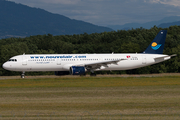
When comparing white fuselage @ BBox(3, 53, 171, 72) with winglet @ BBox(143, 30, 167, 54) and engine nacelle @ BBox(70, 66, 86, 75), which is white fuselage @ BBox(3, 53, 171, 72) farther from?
engine nacelle @ BBox(70, 66, 86, 75)

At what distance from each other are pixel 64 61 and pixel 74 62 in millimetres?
1555

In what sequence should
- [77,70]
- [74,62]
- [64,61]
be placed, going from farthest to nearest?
[74,62] → [64,61] → [77,70]

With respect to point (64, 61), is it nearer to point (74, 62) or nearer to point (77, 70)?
point (74, 62)

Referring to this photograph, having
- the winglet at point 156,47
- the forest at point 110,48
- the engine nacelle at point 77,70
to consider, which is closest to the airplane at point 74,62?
the engine nacelle at point 77,70

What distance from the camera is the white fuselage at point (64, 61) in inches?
1729

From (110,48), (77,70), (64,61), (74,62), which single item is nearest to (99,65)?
(77,70)

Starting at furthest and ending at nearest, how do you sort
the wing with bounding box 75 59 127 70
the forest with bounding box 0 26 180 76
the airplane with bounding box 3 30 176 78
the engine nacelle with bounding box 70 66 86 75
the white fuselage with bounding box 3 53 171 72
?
the forest with bounding box 0 26 180 76
the white fuselage with bounding box 3 53 171 72
the airplane with bounding box 3 30 176 78
the wing with bounding box 75 59 127 70
the engine nacelle with bounding box 70 66 86 75

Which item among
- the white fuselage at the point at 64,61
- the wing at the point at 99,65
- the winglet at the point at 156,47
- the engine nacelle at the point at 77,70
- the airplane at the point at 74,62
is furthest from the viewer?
the winglet at the point at 156,47

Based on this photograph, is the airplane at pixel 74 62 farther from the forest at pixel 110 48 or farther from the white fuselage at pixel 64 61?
the forest at pixel 110 48

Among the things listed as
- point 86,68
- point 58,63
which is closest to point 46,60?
point 58,63

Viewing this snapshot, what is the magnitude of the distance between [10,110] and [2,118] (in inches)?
87.4

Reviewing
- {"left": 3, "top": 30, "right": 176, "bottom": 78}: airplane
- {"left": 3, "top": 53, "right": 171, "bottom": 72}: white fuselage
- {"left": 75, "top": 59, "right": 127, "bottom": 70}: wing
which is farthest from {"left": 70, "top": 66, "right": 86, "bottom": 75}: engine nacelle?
{"left": 3, "top": 53, "right": 171, "bottom": 72}: white fuselage

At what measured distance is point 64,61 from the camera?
146 ft

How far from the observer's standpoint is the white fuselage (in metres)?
43.9
